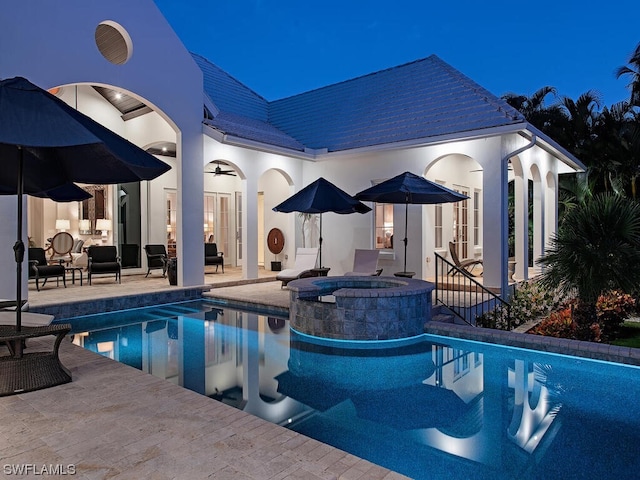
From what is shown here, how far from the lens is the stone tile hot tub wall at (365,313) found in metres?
7.00

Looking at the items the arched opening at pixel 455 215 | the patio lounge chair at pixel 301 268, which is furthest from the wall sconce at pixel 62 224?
the arched opening at pixel 455 215

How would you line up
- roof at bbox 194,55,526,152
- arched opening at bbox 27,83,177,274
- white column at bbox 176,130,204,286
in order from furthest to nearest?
arched opening at bbox 27,83,177,274, roof at bbox 194,55,526,152, white column at bbox 176,130,204,286

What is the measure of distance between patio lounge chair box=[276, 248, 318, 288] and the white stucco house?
145 centimetres

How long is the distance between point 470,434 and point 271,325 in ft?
16.1

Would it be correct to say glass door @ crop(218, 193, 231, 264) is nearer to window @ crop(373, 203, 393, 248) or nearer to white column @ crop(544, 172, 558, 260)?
window @ crop(373, 203, 393, 248)

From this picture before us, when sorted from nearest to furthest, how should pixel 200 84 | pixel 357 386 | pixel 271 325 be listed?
pixel 357 386 < pixel 271 325 < pixel 200 84

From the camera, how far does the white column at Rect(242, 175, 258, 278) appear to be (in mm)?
12750

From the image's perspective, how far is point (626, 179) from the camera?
755 inches

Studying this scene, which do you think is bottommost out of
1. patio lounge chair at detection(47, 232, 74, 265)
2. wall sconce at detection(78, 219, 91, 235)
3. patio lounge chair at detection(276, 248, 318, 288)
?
patio lounge chair at detection(276, 248, 318, 288)

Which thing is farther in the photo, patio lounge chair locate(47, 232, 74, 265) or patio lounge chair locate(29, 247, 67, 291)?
patio lounge chair locate(47, 232, 74, 265)

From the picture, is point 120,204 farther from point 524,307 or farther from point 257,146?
point 524,307

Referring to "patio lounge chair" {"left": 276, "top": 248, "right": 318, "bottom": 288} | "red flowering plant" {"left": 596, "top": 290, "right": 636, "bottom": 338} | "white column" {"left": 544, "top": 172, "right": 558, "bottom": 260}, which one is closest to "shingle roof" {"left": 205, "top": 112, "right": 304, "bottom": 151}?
"patio lounge chair" {"left": 276, "top": 248, "right": 318, "bottom": 288}

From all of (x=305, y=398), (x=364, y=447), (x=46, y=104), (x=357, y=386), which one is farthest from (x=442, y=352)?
(x=46, y=104)

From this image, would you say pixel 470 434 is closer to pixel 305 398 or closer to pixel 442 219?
pixel 305 398
